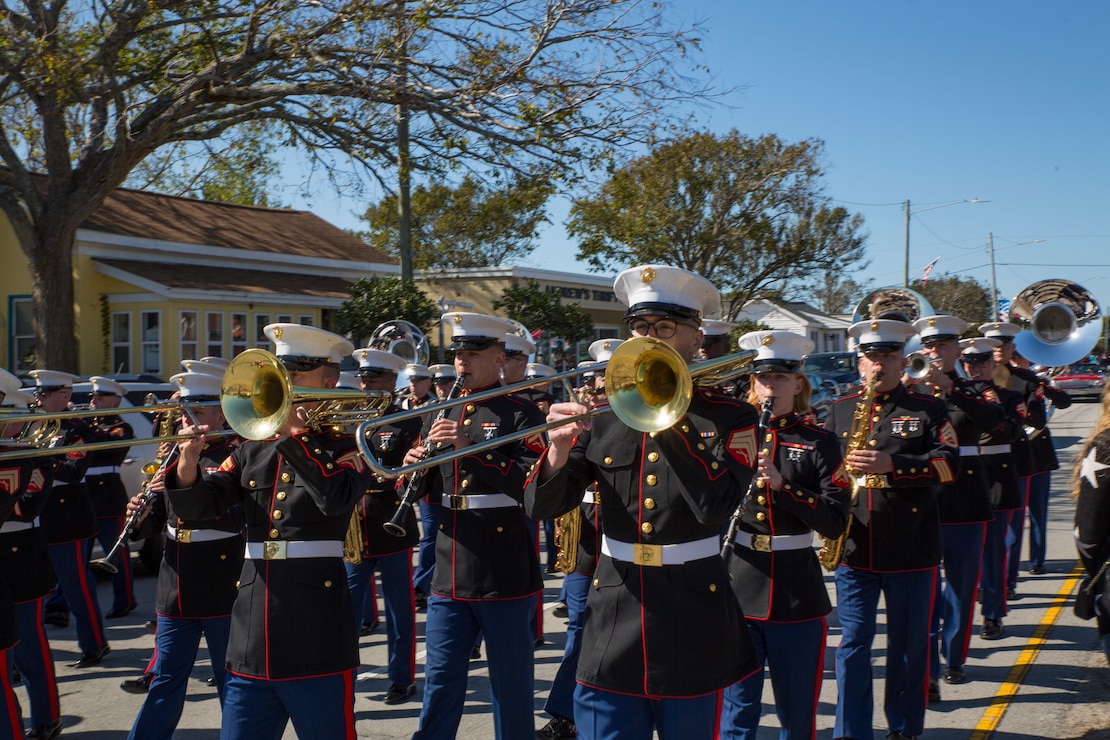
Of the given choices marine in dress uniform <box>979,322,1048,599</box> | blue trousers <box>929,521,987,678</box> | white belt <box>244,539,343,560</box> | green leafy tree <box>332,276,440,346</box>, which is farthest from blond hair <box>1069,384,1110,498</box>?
green leafy tree <box>332,276,440,346</box>

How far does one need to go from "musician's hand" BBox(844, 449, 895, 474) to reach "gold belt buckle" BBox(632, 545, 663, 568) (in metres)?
1.85

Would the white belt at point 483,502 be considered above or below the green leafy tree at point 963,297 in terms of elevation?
below

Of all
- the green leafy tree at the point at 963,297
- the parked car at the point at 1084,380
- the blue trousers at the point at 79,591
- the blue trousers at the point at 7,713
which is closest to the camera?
the blue trousers at the point at 7,713

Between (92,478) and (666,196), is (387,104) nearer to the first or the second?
(92,478)

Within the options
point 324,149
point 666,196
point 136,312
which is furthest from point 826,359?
point 136,312

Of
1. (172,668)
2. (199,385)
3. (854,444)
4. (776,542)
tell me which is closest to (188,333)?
(199,385)

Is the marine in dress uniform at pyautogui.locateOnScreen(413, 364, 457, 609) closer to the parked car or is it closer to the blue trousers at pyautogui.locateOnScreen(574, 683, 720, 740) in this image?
the blue trousers at pyautogui.locateOnScreen(574, 683, 720, 740)

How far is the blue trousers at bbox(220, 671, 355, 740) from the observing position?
375 centimetres

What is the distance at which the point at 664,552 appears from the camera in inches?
135

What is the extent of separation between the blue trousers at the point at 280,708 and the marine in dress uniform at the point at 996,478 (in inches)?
182

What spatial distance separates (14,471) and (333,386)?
151cm

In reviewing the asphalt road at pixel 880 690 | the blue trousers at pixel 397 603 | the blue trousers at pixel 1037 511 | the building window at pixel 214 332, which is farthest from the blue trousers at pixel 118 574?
the building window at pixel 214 332

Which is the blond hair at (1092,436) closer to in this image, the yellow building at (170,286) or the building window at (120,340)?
the yellow building at (170,286)

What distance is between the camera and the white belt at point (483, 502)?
5.00 meters
